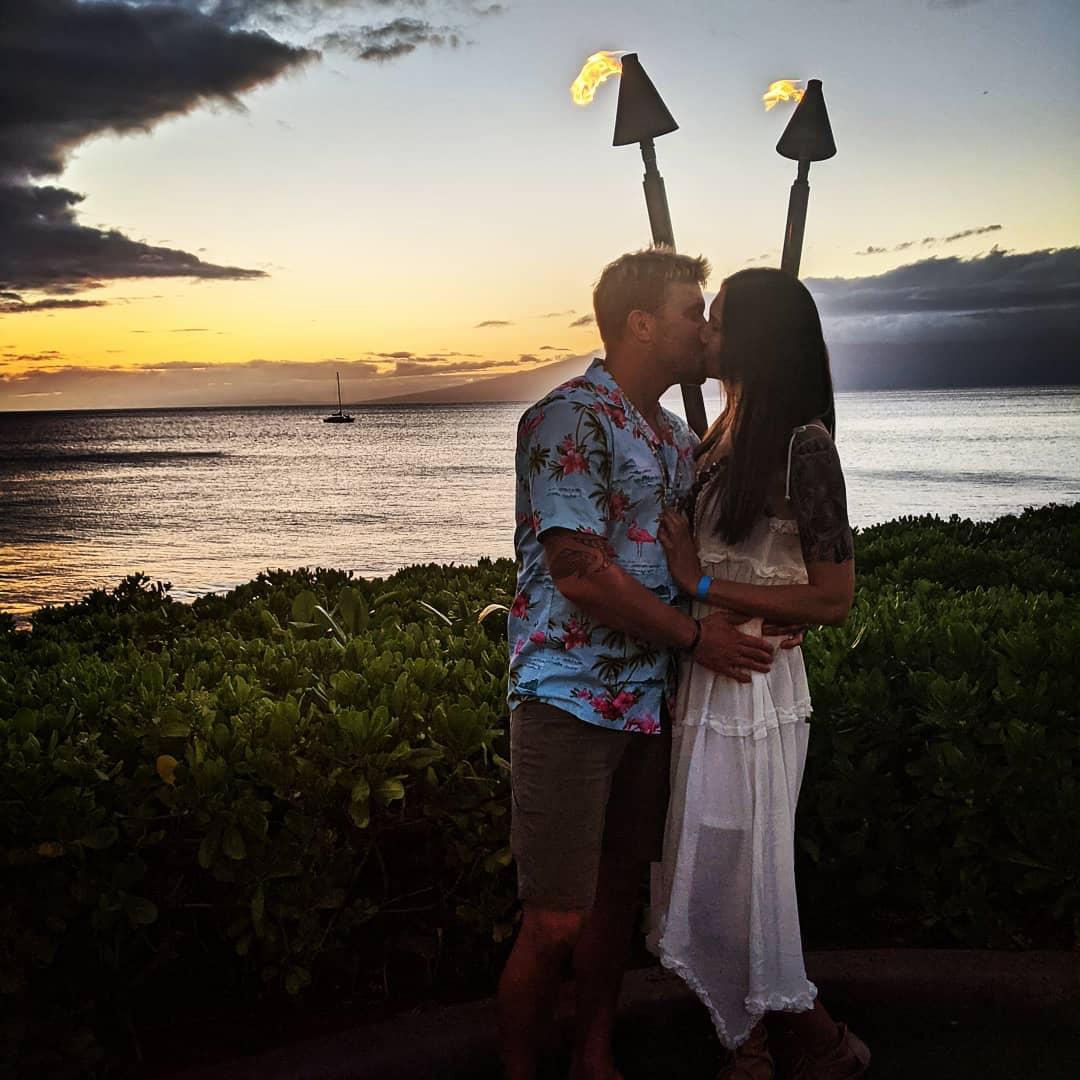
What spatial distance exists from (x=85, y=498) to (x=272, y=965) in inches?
1992

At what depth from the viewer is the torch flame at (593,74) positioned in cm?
476

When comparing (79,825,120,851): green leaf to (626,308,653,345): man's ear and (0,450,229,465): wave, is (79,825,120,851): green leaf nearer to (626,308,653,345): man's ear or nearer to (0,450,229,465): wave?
(626,308,653,345): man's ear

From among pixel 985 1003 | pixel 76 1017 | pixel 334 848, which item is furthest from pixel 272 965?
pixel 985 1003

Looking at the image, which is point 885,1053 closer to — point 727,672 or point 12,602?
point 727,672

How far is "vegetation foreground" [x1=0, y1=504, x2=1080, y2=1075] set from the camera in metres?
2.99

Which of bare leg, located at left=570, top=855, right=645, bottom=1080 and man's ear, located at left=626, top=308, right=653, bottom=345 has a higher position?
man's ear, located at left=626, top=308, right=653, bottom=345

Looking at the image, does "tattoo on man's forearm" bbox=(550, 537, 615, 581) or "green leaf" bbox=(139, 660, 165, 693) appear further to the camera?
"green leaf" bbox=(139, 660, 165, 693)

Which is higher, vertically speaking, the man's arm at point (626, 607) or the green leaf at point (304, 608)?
the man's arm at point (626, 607)

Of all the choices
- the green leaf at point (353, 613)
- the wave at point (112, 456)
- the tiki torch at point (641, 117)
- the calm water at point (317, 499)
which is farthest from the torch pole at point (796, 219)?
the wave at point (112, 456)

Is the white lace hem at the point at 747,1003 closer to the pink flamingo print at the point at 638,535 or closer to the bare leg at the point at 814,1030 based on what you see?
the bare leg at the point at 814,1030

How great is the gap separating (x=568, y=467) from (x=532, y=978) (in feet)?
4.41

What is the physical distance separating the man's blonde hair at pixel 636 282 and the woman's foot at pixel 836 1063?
2.16 m

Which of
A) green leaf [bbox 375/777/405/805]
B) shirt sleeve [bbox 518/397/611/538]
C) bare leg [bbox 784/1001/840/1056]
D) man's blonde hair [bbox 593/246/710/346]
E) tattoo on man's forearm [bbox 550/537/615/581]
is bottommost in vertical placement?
bare leg [bbox 784/1001/840/1056]

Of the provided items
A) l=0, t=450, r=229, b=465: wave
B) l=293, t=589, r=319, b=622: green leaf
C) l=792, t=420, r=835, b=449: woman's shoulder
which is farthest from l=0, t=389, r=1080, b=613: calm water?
l=792, t=420, r=835, b=449: woman's shoulder
